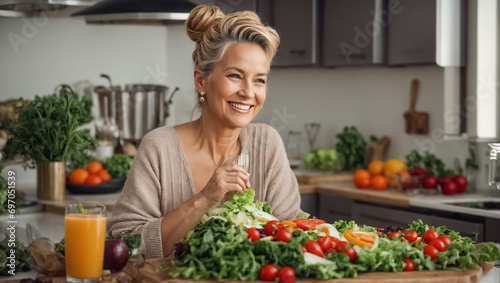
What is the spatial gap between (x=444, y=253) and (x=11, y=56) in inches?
163

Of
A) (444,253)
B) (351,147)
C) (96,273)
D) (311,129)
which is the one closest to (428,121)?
(351,147)

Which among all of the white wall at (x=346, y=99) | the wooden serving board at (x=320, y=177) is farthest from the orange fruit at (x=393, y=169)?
the wooden serving board at (x=320, y=177)

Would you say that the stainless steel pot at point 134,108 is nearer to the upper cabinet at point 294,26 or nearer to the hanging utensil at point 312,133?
the upper cabinet at point 294,26

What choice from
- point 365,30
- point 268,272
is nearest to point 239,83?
point 268,272

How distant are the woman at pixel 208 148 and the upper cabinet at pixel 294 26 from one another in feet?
7.59

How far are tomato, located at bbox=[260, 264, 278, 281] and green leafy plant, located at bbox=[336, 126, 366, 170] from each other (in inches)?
130

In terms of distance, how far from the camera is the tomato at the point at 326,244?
1822 mm

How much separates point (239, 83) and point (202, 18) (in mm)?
270

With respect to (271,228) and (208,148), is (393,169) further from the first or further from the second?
(271,228)

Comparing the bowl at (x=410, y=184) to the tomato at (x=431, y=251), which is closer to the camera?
the tomato at (x=431, y=251)

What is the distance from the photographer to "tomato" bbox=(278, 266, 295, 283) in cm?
167

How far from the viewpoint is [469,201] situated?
3.81 m

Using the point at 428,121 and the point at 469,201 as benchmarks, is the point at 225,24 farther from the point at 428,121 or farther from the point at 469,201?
the point at 428,121

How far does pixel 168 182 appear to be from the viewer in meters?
2.49
